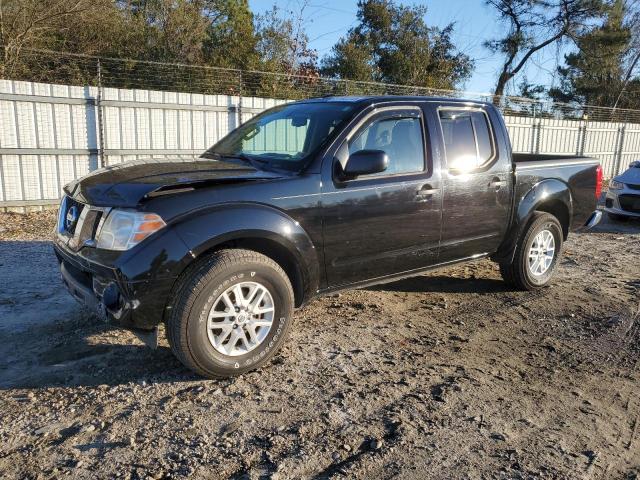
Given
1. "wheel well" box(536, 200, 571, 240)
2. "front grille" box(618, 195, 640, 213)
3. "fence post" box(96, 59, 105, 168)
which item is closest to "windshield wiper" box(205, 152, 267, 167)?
"wheel well" box(536, 200, 571, 240)

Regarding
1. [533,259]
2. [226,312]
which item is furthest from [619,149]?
[226,312]

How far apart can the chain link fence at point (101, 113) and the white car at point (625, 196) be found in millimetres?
6660

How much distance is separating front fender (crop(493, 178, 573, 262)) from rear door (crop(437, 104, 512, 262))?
0.50ft

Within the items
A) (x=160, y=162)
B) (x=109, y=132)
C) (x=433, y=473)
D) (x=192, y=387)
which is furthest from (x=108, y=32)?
(x=433, y=473)

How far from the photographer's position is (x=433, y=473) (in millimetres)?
2717

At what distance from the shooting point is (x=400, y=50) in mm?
26594

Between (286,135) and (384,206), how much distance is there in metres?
1.07

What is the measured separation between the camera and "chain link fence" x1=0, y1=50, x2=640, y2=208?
912 cm

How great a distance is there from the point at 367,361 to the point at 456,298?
6.15 feet

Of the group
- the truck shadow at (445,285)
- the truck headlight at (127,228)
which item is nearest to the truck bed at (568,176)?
the truck shadow at (445,285)

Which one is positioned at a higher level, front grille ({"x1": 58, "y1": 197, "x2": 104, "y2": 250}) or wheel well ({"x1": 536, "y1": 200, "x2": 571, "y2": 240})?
front grille ({"x1": 58, "y1": 197, "x2": 104, "y2": 250})

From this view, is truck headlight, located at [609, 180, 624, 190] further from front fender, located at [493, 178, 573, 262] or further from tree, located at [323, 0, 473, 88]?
tree, located at [323, 0, 473, 88]

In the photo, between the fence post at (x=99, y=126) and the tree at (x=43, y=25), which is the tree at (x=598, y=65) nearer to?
the tree at (x=43, y=25)

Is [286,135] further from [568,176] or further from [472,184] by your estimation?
[568,176]
